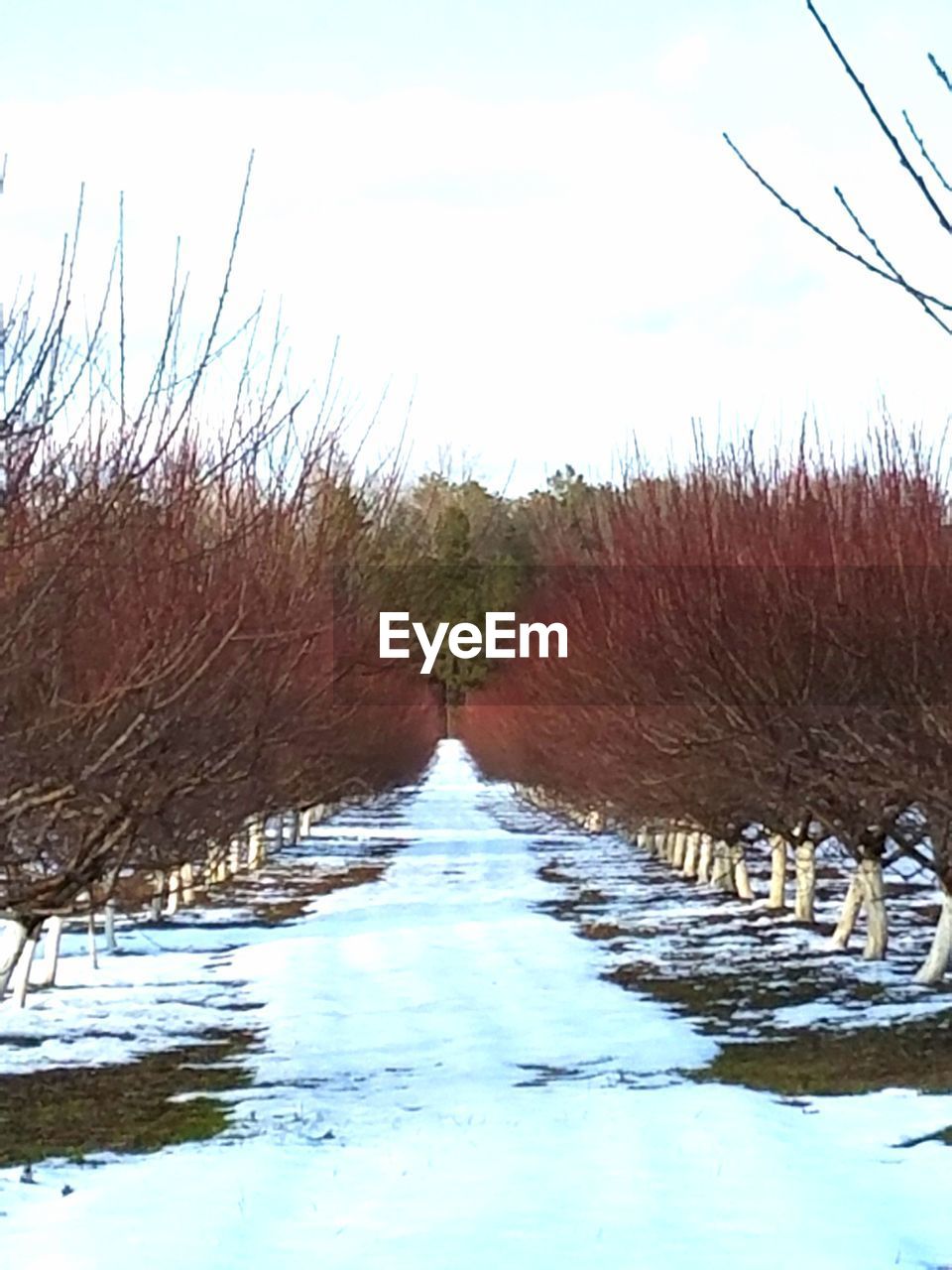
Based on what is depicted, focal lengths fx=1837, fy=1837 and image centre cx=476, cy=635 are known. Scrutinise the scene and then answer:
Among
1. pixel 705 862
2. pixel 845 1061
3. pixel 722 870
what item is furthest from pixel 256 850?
pixel 845 1061

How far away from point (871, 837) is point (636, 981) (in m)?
2.22

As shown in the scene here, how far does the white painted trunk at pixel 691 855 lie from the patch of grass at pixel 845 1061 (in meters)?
14.9

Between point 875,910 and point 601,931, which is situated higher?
point 875,910

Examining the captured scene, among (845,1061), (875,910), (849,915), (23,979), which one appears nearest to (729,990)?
(875,910)

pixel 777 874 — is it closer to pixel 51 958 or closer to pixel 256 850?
pixel 51 958

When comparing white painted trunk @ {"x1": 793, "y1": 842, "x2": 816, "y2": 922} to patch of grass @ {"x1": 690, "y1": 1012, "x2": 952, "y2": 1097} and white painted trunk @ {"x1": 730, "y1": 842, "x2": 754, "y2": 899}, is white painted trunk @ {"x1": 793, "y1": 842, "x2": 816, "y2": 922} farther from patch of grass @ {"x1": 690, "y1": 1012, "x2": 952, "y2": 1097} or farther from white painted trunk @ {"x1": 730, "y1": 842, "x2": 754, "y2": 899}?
patch of grass @ {"x1": 690, "y1": 1012, "x2": 952, "y2": 1097}

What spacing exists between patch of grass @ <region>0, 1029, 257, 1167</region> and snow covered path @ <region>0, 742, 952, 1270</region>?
0.26m

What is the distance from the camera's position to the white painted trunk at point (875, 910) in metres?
15.2

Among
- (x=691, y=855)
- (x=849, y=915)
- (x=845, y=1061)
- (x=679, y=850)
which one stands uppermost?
(x=849, y=915)

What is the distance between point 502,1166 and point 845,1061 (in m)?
3.93

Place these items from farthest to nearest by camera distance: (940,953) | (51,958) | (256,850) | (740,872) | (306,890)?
(256,850) → (306,890) → (740,872) → (51,958) → (940,953)

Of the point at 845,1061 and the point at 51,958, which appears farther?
the point at 51,958

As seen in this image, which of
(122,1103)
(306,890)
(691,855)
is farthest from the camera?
(691,855)

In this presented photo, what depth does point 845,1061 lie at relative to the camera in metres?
10.8
